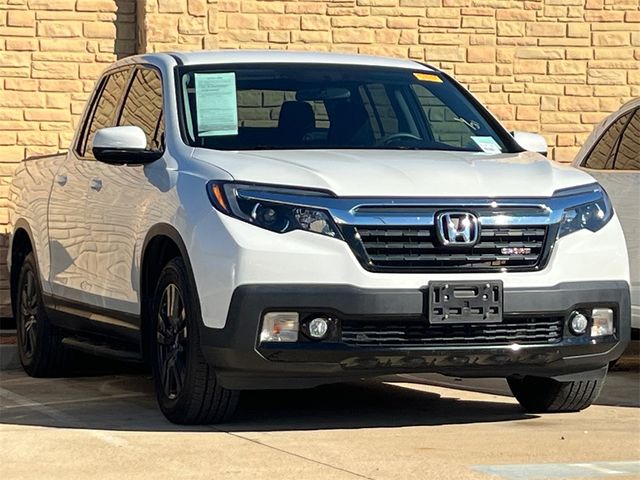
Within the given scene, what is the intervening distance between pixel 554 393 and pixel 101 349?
2.43 metres

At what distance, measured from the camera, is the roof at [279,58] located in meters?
9.12

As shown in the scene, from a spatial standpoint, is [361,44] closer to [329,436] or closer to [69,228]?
[69,228]

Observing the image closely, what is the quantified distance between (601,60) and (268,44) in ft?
9.33

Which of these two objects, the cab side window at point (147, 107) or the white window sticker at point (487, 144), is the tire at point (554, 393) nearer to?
the white window sticker at point (487, 144)

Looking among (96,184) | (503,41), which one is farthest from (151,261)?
(503,41)

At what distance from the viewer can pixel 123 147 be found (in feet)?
27.8

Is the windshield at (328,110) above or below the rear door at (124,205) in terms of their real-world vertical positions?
above

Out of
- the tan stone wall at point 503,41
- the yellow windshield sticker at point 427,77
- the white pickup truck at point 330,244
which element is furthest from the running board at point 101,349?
the tan stone wall at point 503,41

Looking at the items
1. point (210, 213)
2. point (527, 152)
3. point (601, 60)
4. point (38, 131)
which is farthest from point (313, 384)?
point (601, 60)

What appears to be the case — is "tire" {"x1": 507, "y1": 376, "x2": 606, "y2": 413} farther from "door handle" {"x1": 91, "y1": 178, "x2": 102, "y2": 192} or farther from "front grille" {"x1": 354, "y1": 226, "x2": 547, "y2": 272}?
"door handle" {"x1": 91, "y1": 178, "x2": 102, "y2": 192}

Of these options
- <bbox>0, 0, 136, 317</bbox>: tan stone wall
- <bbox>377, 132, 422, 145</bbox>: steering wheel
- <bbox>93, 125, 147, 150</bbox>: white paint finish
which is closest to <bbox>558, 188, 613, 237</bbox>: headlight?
<bbox>377, 132, 422, 145</bbox>: steering wheel

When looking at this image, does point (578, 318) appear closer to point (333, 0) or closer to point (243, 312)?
point (243, 312)

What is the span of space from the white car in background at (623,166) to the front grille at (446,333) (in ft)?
6.53

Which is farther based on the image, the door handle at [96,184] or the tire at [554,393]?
the door handle at [96,184]
